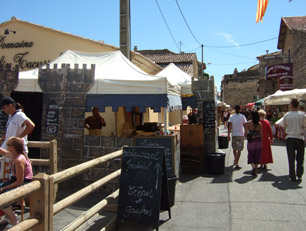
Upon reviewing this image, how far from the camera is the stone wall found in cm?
1794

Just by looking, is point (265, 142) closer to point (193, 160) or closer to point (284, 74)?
point (193, 160)

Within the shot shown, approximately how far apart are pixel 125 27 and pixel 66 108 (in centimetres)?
469

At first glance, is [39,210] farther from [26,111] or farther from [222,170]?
[222,170]

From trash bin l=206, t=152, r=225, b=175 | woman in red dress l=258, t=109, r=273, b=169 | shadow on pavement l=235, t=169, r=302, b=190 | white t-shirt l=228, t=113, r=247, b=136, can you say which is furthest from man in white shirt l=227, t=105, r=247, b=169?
trash bin l=206, t=152, r=225, b=175

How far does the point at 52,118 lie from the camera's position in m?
6.22

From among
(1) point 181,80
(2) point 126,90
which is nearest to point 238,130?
(1) point 181,80

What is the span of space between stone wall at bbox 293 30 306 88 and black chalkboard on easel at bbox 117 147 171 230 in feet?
54.5

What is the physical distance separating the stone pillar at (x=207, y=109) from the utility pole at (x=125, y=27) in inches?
106

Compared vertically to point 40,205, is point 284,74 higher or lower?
higher

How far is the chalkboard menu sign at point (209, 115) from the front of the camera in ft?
28.7

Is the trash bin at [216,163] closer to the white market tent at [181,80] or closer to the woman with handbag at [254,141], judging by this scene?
the woman with handbag at [254,141]

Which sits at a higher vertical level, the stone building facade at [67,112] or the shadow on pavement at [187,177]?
the stone building facade at [67,112]

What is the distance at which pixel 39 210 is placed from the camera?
2688 millimetres

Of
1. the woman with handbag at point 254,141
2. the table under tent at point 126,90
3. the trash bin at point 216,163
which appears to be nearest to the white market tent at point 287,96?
the woman with handbag at point 254,141
